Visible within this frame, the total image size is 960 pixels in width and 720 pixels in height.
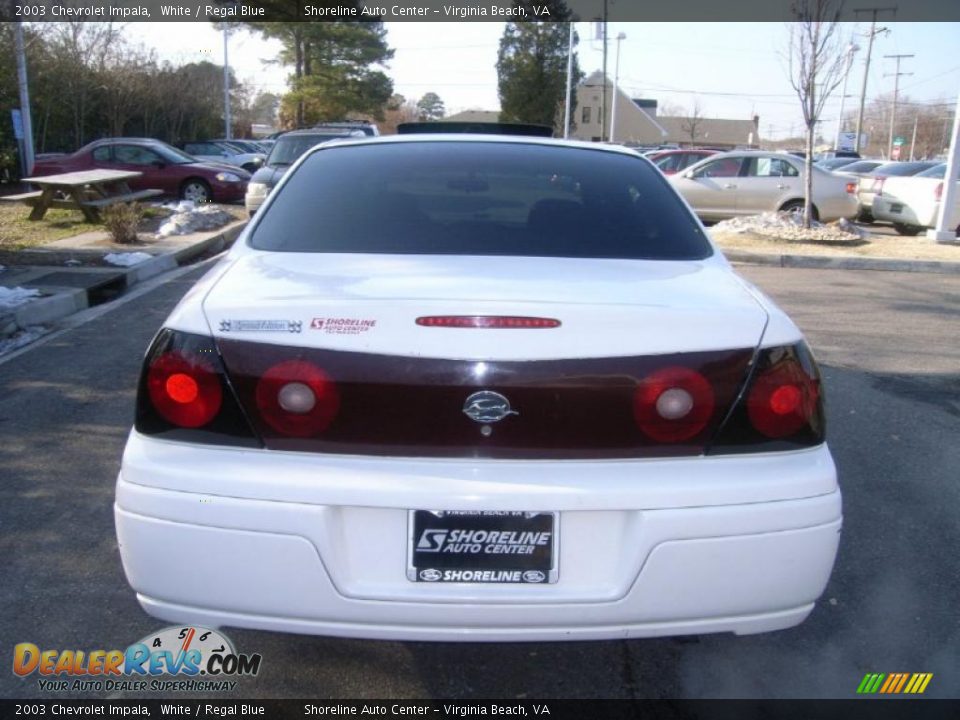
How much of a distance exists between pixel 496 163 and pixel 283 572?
74.5 inches

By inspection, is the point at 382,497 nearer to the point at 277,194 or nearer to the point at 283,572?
the point at 283,572

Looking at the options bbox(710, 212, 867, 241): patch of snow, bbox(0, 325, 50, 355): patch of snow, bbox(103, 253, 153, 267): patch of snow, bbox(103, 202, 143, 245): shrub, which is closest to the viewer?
bbox(0, 325, 50, 355): patch of snow

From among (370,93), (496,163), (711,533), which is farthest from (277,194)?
(370,93)

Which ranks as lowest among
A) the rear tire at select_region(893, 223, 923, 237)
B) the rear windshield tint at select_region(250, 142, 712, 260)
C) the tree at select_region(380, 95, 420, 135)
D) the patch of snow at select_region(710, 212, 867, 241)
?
the rear tire at select_region(893, 223, 923, 237)

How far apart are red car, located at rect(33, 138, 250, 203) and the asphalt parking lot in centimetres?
1236

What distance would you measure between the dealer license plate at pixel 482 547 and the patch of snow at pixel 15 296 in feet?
20.5

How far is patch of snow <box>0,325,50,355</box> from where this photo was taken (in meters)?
6.38

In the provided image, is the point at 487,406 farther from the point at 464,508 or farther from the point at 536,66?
the point at 536,66

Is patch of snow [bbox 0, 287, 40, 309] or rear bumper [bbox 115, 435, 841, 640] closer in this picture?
rear bumper [bbox 115, 435, 841, 640]

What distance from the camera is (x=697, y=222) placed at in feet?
10.3

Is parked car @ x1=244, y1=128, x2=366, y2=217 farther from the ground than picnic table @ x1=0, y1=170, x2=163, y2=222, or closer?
farther from the ground

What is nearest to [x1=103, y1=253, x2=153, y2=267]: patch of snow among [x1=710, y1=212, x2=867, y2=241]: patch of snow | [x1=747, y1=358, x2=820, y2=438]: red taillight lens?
[x1=747, y1=358, x2=820, y2=438]: red taillight lens

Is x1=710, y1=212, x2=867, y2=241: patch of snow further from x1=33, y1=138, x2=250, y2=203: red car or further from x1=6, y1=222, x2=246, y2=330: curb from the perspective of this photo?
x1=33, y1=138, x2=250, y2=203: red car

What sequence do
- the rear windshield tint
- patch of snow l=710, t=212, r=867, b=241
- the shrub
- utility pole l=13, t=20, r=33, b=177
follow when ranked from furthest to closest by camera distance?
1. utility pole l=13, t=20, r=33, b=177
2. patch of snow l=710, t=212, r=867, b=241
3. the shrub
4. the rear windshield tint
